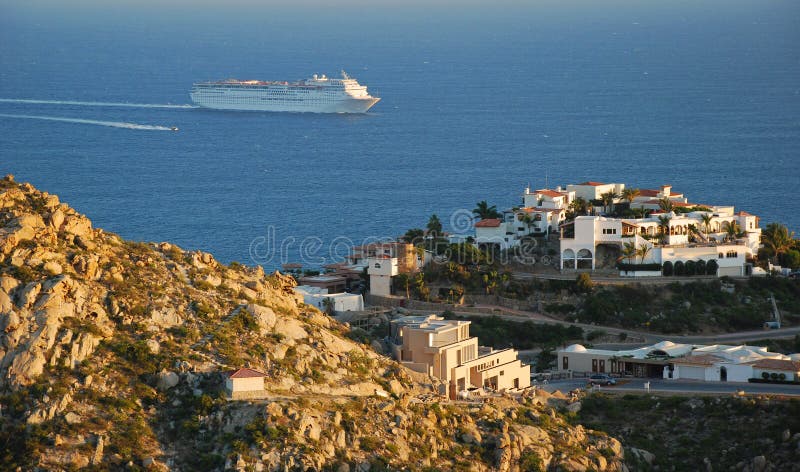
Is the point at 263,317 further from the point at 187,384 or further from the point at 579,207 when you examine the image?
the point at 579,207

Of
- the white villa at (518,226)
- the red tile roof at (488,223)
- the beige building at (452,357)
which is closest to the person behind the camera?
the beige building at (452,357)

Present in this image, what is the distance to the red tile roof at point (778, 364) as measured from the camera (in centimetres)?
5266

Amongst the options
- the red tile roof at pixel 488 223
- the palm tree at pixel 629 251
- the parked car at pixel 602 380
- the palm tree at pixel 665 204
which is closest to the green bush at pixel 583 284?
the palm tree at pixel 629 251

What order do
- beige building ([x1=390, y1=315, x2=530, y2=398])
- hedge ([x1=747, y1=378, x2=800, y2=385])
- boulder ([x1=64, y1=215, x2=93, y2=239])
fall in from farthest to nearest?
hedge ([x1=747, y1=378, x2=800, y2=385]) → beige building ([x1=390, y1=315, x2=530, y2=398]) → boulder ([x1=64, y1=215, x2=93, y2=239])

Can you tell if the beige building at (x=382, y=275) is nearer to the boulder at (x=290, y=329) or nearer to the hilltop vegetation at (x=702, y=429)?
the hilltop vegetation at (x=702, y=429)

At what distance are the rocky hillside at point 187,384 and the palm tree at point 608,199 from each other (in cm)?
3373

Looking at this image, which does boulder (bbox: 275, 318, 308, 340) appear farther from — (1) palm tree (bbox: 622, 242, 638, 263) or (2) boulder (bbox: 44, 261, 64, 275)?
(1) palm tree (bbox: 622, 242, 638, 263)

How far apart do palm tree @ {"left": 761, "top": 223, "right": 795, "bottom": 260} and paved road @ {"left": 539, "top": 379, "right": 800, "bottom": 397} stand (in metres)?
21.5

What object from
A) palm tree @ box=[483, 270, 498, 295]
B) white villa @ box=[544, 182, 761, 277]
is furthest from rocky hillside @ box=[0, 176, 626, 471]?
white villa @ box=[544, 182, 761, 277]

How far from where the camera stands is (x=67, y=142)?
148250 mm

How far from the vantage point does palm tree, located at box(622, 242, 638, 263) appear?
236 ft

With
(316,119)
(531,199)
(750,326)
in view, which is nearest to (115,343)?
(750,326)

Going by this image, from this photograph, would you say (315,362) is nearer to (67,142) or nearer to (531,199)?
(531,199)

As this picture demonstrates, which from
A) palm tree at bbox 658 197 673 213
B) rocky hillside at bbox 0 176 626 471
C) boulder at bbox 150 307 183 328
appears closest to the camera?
rocky hillside at bbox 0 176 626 471
